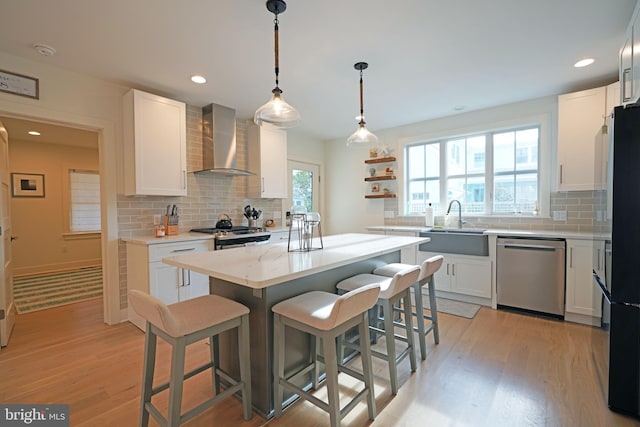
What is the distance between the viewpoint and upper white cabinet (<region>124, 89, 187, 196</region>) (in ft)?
10.1

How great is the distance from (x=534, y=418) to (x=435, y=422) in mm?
578

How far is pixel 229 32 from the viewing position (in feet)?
7.27

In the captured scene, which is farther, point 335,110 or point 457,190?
point 457,190

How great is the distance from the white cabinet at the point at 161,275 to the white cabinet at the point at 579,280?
3.78 metres

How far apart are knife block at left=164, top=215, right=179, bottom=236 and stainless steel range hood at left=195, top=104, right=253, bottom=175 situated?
680 millimetres

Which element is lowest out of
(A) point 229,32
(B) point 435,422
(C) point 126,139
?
(B) point 435,422

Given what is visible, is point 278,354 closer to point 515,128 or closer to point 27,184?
point 515,128

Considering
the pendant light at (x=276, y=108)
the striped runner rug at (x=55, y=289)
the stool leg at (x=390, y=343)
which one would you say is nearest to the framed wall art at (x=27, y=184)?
the striped runner rug at (x=55, y=289)

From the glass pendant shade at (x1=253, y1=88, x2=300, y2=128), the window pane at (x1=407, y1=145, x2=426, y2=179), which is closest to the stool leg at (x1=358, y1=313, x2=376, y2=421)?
the glass pendant shade at (x1=253, y1=88, x2=300, y2=128)

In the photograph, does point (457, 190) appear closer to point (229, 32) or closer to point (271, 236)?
point (271, 236)

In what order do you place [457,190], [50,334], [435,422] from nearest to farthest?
[435,422]
[50,334]
[457,190]

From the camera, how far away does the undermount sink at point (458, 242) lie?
11.5 ft

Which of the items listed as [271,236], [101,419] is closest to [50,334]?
[101,419]

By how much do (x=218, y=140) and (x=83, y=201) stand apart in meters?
4.03
